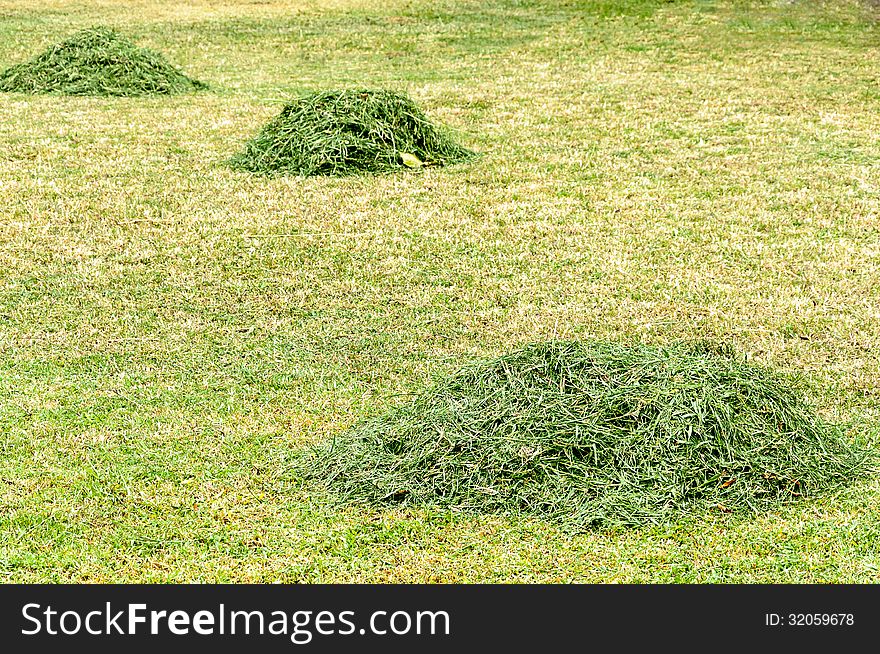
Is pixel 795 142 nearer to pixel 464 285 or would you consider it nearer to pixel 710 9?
pixel 464 285

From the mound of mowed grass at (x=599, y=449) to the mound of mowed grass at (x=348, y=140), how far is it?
4.66 meters

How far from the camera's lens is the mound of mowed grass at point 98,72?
12023 millimetres

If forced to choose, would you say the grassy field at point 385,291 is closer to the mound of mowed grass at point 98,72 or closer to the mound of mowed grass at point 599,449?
the mound of mowed grass at point 599,449

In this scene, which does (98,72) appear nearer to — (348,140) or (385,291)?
(348,140)

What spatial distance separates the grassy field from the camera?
3.94 metres

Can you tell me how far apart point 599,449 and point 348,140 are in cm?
531

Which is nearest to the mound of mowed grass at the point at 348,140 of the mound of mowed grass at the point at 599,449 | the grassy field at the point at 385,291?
the grassy field at the point at 385,291

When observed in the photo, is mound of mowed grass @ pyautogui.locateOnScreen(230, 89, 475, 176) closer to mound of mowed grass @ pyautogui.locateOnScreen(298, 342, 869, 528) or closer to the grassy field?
the grassy field

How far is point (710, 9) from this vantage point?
17.9m

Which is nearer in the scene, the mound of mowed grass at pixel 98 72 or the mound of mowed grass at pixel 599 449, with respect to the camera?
the mound of mowed grass at pixel 599 449

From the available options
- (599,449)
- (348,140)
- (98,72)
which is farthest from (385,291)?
(98,72)

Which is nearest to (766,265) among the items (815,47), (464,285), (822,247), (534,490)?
(822,247)

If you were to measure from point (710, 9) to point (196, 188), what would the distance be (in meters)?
11.8

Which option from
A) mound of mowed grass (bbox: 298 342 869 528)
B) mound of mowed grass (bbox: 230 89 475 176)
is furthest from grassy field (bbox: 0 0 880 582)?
mound of mowed grass (bbox: 230 89 475 176)
